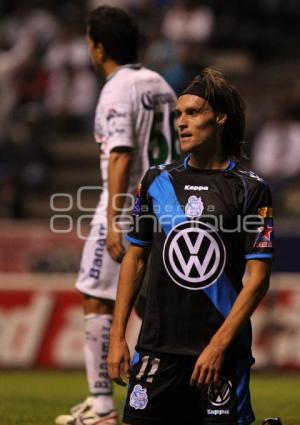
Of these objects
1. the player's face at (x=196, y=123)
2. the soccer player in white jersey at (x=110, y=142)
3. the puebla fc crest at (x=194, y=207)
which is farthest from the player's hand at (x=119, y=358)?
the soccer player in white jersey at (x=110, y=142)

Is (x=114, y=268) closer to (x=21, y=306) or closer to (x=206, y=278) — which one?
(x=206, y=278)

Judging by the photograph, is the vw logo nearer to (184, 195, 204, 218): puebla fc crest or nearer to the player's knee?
(184, 195, 204, 218): puebla fc crest

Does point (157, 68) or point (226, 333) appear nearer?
point (226, 333)

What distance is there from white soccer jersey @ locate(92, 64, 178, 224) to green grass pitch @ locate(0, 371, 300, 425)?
1.61 meters

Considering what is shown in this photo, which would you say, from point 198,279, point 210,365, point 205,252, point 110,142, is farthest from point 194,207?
point 110,142

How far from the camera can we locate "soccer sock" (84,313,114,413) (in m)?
7.68

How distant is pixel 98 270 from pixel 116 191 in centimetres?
57

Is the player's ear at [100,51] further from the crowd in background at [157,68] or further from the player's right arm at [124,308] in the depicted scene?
the crowd in background at [157,68]

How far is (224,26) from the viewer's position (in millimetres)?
19922

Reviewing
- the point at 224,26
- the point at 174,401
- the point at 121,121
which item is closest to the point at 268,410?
the point at 121,121

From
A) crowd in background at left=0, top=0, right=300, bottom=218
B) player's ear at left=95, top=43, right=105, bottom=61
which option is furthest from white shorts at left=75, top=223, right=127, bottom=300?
crowd in background at left=0, top=0, right=300, bottom=218

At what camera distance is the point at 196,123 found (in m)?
5.54

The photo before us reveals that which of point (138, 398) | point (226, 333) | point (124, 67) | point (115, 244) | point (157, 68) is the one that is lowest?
point (138, 398)

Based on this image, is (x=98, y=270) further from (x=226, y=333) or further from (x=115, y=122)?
(x=226, y=333)
